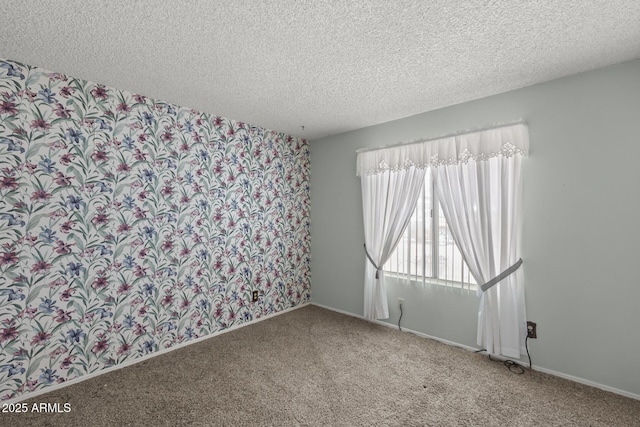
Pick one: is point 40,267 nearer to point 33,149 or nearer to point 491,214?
point 33,149

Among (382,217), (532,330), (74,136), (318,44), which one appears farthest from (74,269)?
(532,330)

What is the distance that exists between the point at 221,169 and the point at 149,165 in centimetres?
72

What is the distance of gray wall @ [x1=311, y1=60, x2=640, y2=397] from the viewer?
2.02 m

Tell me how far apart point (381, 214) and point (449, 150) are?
1.01 meters

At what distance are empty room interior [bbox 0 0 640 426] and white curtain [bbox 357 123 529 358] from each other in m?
0.02

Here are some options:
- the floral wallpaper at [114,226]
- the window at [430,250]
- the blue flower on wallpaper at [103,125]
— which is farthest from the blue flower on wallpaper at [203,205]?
the window at [430,250]

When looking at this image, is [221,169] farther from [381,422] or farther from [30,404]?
[381,422]

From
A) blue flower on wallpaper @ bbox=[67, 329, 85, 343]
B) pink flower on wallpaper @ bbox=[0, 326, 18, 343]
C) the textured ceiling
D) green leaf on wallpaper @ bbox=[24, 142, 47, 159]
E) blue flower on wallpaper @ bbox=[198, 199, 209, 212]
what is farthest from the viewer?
blue flower on wallpaper @ bbox=[198, 199, 209, 212]

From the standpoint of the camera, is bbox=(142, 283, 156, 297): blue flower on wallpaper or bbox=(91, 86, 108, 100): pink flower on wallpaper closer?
bbox=(91, 86, 108, 100): pink flower on wallpaper

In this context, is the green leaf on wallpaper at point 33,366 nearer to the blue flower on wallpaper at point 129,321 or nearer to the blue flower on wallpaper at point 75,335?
the blue flower on wallpaper at point 75,335

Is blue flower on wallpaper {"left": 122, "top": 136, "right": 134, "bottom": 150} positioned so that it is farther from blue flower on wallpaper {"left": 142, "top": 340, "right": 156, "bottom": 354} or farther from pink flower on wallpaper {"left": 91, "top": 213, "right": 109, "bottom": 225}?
blue flower on wallpaper {"left": 142, "top": 340, "right": 156, "bottom": 354}

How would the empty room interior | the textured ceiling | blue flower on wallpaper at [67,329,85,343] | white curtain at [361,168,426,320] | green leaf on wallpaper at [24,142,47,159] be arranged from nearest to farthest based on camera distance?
the textured ceiling, the empty room interior, green leaf on wallpaper at [24,142,47,159], blue flower on wallpaper at [67,329,85,343], white curtain at [361,168,426,320]

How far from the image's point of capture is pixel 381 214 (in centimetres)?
332

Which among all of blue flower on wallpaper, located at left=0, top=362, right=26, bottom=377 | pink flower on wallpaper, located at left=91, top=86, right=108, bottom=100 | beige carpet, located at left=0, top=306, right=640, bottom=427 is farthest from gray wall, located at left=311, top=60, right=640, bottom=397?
blue flower on wallpaper, located at left=0, top=362, right=26, bottom=377
